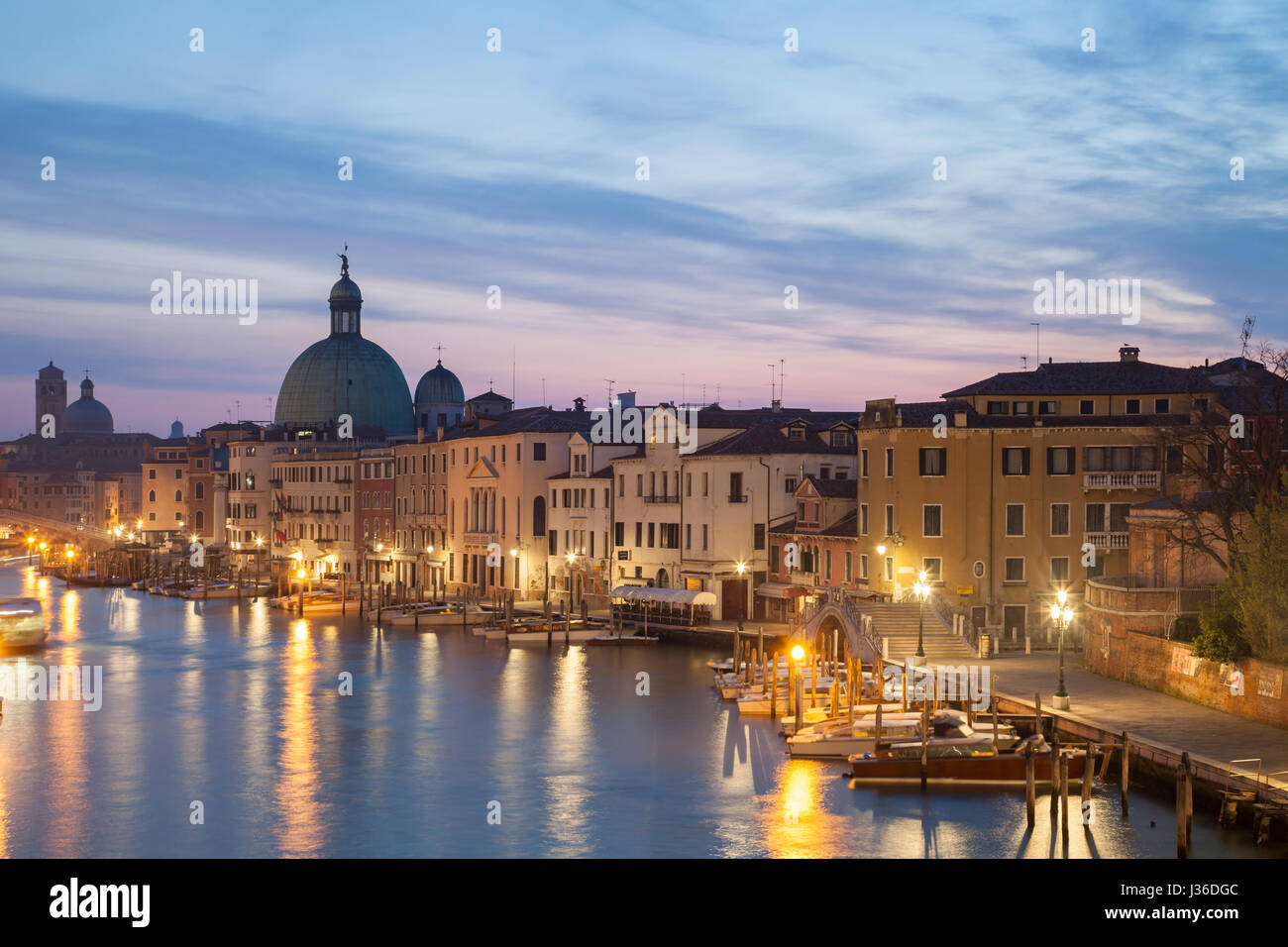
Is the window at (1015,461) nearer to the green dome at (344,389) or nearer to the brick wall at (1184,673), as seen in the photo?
the brick wall at (1184,673)

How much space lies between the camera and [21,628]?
61281mm

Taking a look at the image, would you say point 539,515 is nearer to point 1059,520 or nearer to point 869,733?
point 1059,520

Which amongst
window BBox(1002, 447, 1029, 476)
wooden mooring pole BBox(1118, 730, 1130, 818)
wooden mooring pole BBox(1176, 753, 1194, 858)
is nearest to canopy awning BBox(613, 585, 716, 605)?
window BBox(1002, 447, 1029, 476)

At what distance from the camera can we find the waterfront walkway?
28.7m

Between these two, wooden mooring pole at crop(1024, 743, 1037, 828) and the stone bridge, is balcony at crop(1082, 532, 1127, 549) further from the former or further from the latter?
wooden mooring pole at crop(1024, 743, 1037, 828)

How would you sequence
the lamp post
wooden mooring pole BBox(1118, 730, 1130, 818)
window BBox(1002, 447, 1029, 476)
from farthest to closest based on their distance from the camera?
the lamp post → window BBox(1002, 447, 1029, 476) → wooden mooring pole BBox(1118, 730, 1130, 818)

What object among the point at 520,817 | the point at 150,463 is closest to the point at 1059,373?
the point at 520,817

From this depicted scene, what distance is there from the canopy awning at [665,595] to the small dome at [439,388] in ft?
165

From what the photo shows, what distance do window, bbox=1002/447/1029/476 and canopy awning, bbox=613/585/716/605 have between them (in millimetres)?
14672

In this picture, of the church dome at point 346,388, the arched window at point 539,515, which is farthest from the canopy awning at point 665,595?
the church dome at point 346,388

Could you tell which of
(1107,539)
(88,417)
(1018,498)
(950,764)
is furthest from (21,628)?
(88,417)

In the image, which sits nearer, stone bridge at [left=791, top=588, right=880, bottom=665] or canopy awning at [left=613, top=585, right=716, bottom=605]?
stone bridge at [left=791, top=588, right=880, bottom=665]

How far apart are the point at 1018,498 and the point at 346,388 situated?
69334mm

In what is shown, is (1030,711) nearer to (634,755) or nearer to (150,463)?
(634,755)
